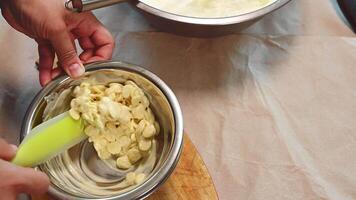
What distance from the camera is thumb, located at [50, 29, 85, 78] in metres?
0.69

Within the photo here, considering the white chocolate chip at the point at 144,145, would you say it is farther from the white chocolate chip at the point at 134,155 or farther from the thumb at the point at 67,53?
the thumb at the point at 67,53

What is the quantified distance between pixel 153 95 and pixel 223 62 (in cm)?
24

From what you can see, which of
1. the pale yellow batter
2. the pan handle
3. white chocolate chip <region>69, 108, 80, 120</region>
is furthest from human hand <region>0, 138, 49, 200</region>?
the pale yellow batter

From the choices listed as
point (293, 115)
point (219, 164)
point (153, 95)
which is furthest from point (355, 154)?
Answer: point (153, 95)

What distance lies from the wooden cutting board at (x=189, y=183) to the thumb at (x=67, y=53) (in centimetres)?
20

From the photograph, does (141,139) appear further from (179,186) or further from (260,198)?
(260,198)

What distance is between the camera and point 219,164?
0.79m

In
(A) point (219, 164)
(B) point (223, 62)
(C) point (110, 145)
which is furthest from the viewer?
(B) point (223, 62)

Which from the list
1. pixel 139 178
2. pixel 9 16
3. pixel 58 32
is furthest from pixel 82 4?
pixel 139 178

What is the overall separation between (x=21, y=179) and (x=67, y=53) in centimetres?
24

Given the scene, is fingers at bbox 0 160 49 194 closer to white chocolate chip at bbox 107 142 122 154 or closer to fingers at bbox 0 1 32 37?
white chocolate chip at bbox 107 142 122 154

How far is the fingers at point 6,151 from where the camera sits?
0.57m

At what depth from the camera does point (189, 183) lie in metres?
0.70

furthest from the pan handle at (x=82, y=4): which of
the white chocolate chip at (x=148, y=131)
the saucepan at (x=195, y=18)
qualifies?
the white chocolate chip at (x=148, y=131)
